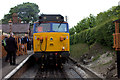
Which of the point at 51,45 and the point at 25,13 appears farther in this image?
the point at 25,13

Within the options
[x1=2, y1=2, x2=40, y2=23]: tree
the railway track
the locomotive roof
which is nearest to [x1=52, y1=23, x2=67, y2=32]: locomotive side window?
the locomotive roof

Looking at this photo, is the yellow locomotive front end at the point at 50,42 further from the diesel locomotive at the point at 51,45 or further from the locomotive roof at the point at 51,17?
the locomotive roof at the point at 51,17

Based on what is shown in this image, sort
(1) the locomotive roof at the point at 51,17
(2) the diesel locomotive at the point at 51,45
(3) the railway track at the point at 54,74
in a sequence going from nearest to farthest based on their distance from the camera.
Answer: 1. (3) the railway track at the point at 54,74
2. (2) the diesel locomotive at the point at 51,45
3. (1) the locomotive roof at the point at 51,17

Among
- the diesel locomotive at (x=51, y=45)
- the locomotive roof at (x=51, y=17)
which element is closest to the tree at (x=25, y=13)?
the locomotive roof at (x=51, y=17)

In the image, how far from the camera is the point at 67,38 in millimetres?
11336

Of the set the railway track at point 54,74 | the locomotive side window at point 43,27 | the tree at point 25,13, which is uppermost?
the tree at point 25,13

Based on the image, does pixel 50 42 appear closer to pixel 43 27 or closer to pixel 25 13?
pixel 43 27

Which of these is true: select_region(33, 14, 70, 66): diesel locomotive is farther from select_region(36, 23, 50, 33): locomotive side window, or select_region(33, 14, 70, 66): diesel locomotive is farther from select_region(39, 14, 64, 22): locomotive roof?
select_region(39, 14, 64, 22): locomotive roof

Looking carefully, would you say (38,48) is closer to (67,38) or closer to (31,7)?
(67,38)

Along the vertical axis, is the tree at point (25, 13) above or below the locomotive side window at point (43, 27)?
above

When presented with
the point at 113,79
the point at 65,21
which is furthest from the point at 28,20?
the point at 113,79

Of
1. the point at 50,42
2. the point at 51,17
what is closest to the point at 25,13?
the point at 51,17

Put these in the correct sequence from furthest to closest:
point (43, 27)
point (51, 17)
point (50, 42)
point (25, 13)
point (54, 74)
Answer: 1. point (25, 13)
2. point (51, 17)
3. point (43, 27)
4. point (50, 42)
5. point (54, 74)

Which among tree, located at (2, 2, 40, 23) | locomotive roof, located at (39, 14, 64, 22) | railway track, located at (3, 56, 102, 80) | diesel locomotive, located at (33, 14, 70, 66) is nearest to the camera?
railway track, located at (3, 56, 102, 80)
